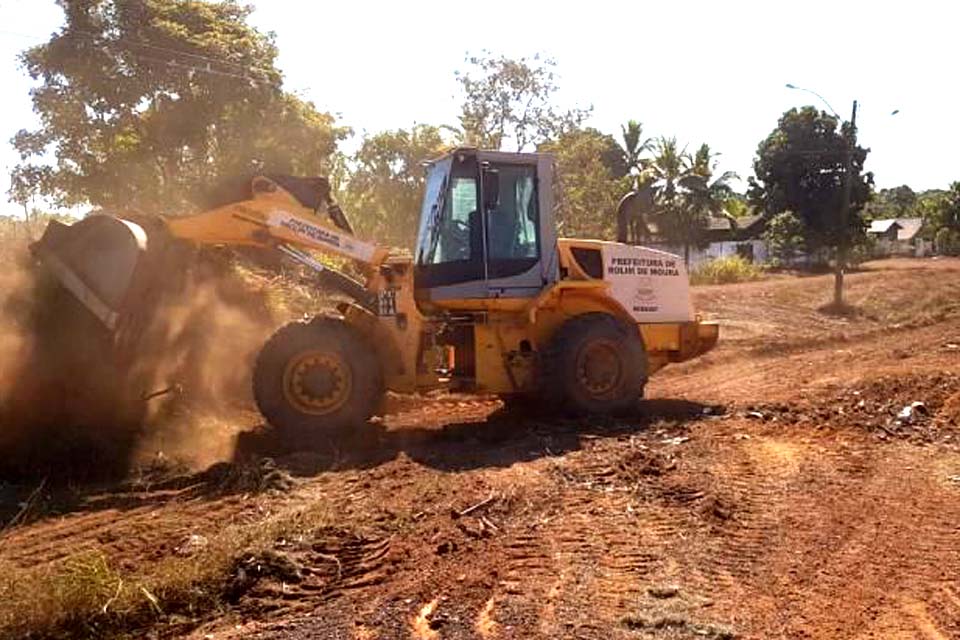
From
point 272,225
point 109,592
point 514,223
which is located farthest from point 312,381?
point 109,592

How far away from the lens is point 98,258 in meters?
8.87

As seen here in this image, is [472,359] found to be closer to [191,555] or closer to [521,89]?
[191,555]

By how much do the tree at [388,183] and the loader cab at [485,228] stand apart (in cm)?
2341

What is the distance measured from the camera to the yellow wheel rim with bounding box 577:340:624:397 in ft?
34.8

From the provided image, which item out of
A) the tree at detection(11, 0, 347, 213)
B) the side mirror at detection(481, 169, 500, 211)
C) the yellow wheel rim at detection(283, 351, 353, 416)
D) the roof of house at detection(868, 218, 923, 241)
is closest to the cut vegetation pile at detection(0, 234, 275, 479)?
the yellow wheel rim at detection(283, 351, 353, 416)

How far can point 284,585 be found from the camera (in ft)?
18.2

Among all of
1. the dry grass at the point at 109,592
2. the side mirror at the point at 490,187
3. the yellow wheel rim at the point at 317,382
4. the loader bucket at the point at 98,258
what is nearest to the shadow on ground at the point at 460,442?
the yellow wheel rim at the point at 317,382

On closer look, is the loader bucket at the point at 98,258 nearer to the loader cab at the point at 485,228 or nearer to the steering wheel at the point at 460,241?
the loader cab at the point at 485,228

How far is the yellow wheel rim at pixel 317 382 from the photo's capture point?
30.6ft

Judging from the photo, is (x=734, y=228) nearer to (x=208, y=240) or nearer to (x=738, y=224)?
(x=738, y=224)

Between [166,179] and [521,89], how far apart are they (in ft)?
54.2

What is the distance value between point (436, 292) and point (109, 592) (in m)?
5.45

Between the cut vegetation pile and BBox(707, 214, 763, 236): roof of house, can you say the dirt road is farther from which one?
BBox(707, 214, 763, 236): roof of house

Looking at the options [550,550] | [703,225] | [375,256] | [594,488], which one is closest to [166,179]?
[375,256]
